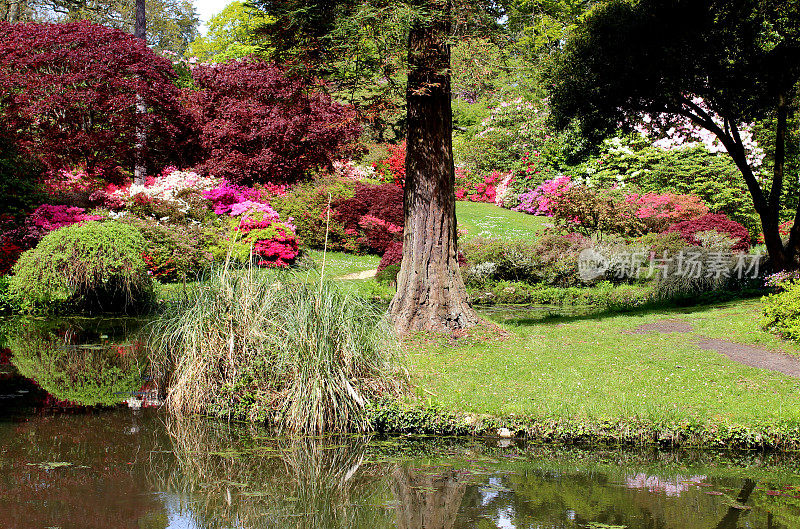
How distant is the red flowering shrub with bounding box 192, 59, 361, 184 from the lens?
19.4 m

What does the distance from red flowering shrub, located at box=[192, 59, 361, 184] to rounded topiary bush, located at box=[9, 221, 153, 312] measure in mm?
7115

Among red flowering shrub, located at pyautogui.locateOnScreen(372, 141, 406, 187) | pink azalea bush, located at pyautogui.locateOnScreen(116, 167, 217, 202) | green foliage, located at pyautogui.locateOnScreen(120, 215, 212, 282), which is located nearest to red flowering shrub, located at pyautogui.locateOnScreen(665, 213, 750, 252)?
red flowering shrub, located at pyautogui.locateOnScreen(372, 141, 406, 187)

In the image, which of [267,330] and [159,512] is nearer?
[159,512]

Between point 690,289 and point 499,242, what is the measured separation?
16.2ft

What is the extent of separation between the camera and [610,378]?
286 inches

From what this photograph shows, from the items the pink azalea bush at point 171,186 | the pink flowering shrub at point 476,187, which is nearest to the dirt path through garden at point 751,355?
the pink azalea bush at point 171,186

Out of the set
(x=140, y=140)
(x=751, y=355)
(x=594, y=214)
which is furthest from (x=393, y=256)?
(x=140, y=140)

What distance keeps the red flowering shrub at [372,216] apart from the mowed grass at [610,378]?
856cm

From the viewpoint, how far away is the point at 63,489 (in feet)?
16.0

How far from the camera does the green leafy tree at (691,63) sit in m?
11.5

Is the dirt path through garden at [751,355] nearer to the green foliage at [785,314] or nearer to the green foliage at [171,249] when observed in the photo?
the green foliage at [785,314]

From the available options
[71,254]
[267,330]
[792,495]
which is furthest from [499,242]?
[792,495]

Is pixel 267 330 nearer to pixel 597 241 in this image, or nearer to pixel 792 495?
pixel 792 495

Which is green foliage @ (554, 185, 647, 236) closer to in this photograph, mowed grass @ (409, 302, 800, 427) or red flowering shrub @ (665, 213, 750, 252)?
red flowering shrub @ (665, 213, 750, 252)
